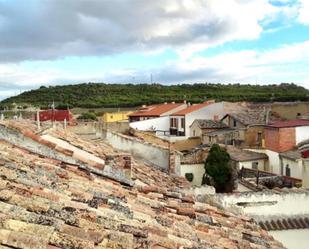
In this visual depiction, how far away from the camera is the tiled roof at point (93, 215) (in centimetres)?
327

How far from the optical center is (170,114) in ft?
181

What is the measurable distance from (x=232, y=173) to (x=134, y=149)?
46.8 ft

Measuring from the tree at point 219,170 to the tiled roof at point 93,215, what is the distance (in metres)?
20.9

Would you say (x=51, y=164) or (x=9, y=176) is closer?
(x=9, y=176)

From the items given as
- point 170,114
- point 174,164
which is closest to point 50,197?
point 174,164

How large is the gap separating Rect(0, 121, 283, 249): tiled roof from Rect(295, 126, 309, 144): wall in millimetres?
25615

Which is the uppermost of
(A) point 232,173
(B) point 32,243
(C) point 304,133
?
(B) point 32,243

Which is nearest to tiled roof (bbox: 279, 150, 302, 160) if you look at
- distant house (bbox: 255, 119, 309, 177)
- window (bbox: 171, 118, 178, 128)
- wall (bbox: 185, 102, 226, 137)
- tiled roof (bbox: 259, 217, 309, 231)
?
distant house (bbox: 255, 119, 309, 177)

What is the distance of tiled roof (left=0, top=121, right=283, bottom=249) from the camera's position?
327 cm

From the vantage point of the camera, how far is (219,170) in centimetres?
2794

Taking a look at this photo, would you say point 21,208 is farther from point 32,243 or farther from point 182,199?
point 182,199

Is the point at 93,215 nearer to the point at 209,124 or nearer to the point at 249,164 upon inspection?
the point at 249,164

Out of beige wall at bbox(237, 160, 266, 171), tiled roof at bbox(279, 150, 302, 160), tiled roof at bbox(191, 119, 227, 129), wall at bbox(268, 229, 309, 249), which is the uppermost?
tiled roof at bbox(191, 119, 227, 129)

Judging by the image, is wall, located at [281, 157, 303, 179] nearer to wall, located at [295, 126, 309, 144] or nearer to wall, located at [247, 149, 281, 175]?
wall, located at [247, 149, 281, 175]
